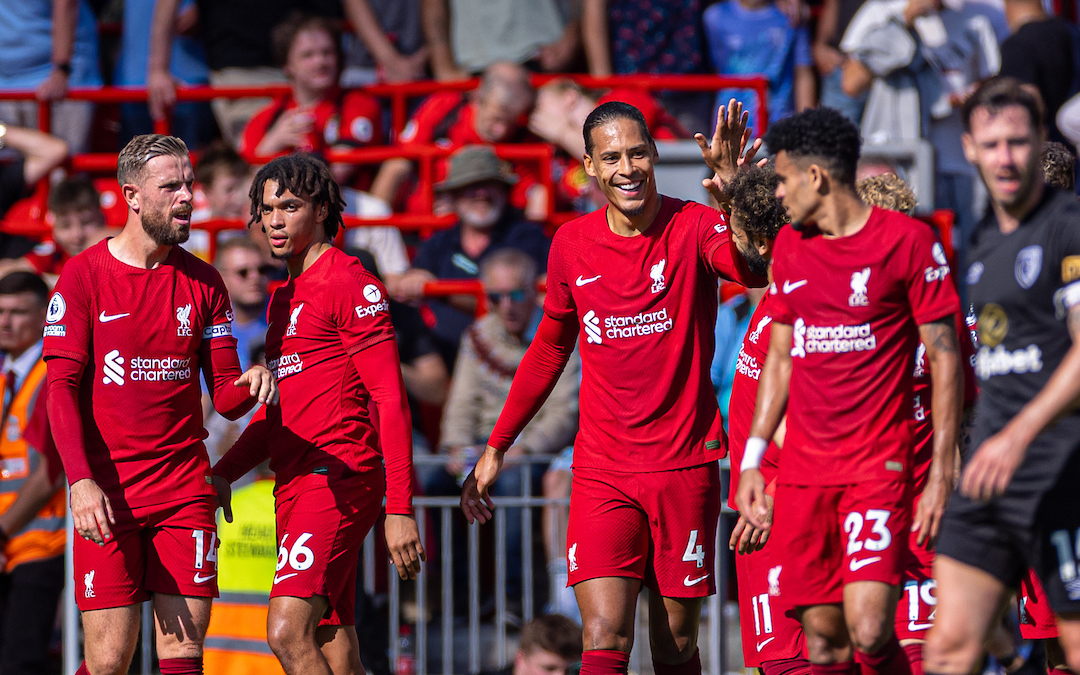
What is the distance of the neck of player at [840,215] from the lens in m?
4.20

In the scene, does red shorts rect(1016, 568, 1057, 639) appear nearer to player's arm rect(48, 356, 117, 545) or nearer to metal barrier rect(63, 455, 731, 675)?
metal barrier rect(63, 455, 731, 675)

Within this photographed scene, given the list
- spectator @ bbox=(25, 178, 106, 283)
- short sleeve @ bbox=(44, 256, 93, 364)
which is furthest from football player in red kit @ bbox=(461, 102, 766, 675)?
spectator @ bbox=(25, 178, 106, 283)

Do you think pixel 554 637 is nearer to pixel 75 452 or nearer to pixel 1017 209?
pixel 75 452

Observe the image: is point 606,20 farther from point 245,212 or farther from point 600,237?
point 600,237

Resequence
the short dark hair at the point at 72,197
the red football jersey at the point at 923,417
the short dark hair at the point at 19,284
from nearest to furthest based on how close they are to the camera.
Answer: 1. the red football jersey at the point at 923,417
2. the short dark hair at the point at 19,284
3. the short dark hair at the point at 72,197

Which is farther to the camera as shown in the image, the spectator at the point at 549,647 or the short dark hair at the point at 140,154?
the spectator at the point at 549,647

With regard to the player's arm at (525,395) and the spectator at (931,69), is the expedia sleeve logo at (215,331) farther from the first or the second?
the spectator at (931,69)

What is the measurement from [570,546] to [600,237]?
1277 mm

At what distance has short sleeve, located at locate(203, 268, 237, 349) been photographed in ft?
17.1

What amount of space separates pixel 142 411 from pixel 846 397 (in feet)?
9.23

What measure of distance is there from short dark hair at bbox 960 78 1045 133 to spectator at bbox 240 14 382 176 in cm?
629

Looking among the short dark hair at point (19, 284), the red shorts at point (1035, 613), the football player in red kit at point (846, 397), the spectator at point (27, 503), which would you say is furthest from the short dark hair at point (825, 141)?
the short dark hair at point (19, 284)

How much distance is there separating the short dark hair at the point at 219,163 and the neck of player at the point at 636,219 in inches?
190

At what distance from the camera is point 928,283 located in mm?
4031
